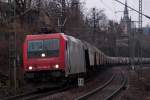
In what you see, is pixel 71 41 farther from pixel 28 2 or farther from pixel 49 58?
pixel 28 2

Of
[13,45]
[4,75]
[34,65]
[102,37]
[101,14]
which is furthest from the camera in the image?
[101,14]

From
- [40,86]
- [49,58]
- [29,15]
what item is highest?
[29,15]

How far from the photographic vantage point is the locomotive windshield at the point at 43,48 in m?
25.6

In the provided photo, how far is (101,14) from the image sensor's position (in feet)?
363

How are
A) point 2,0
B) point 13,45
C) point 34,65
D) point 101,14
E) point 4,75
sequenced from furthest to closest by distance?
1. point 101,14
2. point 2,0
3. point 4,75
4. point 13,45
5. point 34,65

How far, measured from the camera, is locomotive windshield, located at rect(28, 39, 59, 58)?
2564 cm

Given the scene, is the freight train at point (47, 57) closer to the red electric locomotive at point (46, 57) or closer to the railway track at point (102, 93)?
the red electric locomotive at point (46, 57)

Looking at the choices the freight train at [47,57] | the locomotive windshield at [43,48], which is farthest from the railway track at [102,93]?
the locomotive windshield at [43,48]

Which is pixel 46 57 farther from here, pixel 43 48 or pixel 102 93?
pixel 102 93

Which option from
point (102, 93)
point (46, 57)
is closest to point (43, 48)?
point (46, 57)

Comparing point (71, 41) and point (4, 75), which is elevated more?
point (71, 41)

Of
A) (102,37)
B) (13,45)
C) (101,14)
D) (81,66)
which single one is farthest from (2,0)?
(101,14)

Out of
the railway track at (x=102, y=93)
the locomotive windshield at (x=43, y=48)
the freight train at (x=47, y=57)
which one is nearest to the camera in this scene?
the railway track at (x=102, y=93)

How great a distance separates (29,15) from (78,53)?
73.0ft
